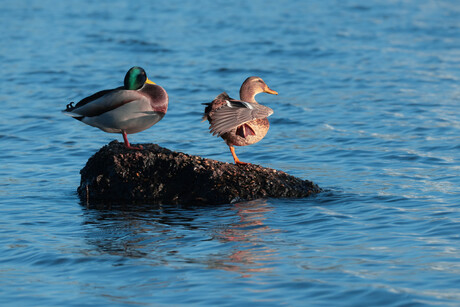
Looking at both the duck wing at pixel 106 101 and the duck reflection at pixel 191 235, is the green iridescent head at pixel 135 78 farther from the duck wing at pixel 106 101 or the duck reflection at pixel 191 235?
the duck reflection at pixel 191 235

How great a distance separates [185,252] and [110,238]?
3.01 feet

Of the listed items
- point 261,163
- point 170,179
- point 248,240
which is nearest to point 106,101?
point 170,179

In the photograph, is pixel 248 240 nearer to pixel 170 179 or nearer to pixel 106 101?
pixel 170 179

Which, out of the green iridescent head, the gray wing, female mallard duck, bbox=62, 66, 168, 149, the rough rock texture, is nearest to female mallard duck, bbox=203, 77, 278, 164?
the gray wing

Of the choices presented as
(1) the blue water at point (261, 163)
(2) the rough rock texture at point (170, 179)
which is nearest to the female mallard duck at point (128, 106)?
(2) the rough rock texture at point (170, 179)

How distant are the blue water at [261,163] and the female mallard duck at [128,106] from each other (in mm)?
961

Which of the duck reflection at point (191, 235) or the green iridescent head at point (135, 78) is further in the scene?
the green iridescent head at point (135, 78)

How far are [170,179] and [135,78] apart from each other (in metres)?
1.21

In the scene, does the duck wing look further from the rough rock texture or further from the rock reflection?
the rock reflection

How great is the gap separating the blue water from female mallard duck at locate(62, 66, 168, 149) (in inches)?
37.8

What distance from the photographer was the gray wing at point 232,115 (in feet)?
26.0

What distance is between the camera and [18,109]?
46.5ft

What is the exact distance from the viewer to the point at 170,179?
27.1 feet

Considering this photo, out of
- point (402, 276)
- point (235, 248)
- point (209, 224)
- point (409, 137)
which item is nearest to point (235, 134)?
point (209, 224)
